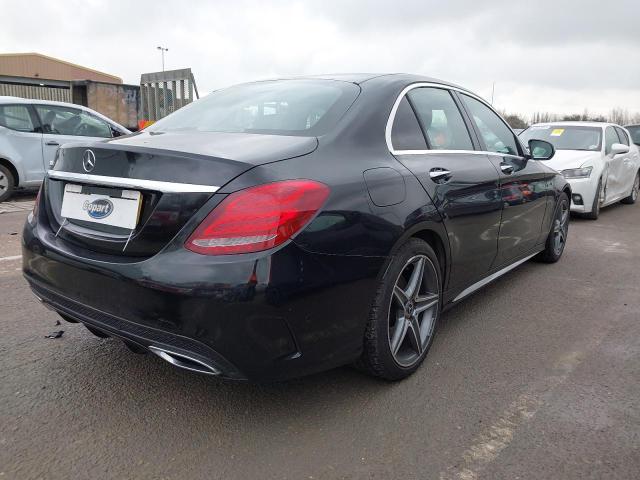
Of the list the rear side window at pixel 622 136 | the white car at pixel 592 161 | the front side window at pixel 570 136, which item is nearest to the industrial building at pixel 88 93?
the front side window at pixel 570 136

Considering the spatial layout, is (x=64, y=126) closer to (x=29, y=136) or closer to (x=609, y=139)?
(x=29, y=136)

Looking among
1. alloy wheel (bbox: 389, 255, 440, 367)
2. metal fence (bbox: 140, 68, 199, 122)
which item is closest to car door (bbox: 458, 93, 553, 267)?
alloy wheel (bbox: 389, 255, 440, 367)

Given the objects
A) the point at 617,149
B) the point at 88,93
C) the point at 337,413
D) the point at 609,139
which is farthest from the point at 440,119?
the point at 88,93

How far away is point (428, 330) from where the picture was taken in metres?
2.99

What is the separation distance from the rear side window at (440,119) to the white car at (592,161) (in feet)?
15.4

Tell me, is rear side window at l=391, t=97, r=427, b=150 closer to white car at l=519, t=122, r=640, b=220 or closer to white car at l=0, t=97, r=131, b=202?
white car at l=519, t=122, r=640, b=220

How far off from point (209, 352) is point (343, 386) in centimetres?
91

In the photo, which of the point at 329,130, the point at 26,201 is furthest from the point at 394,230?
the point at 26,201

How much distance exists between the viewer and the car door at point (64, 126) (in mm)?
8742

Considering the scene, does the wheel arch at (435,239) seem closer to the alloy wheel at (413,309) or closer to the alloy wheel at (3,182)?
the alloy wheel at (413,309)

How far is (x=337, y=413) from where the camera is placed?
2.50 metres

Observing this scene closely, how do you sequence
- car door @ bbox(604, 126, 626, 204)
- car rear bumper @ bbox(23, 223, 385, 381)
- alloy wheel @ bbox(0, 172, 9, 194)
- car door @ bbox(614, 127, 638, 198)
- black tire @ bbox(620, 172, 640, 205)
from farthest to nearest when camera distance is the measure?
black tire @ bbox(620, 172, 640, 205) → car door @ bbox(614, 127, 638, 198) → car door @ bbox(604, 126, 626, 204) → alloy wheel @ bbox(0, 172, 9, 194) → car rear bumper @ bbox(23, 223, 385, 381)

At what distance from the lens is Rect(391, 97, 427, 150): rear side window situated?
2.83 m

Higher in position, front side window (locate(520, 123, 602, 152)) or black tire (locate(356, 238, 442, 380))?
front side window (locate(520, 123, 602, 152))
